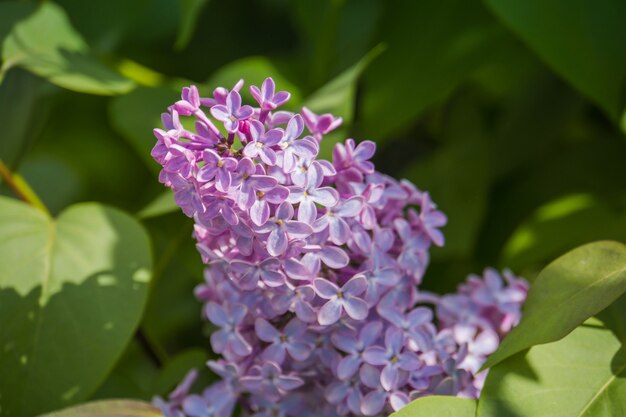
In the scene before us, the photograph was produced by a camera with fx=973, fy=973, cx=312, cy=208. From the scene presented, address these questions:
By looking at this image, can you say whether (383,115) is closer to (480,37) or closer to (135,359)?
(480,37)

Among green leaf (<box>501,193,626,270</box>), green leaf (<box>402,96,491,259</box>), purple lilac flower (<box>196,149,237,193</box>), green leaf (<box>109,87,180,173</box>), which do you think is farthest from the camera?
green leaf (<box>402,96,491,259</box>)

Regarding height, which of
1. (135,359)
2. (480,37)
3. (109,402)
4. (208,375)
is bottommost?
(135,359)

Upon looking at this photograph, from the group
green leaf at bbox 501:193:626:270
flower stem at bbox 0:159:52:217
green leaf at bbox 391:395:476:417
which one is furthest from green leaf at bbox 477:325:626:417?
flower stem at bbox 0:159:52:217

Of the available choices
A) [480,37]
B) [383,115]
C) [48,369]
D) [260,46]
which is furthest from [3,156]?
[260,46]

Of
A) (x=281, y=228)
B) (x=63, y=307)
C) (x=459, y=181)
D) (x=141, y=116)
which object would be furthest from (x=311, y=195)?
(x=459, y=181)

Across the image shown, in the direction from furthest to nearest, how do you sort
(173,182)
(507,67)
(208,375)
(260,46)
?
(260,46)
(507,67)
(208,375)
(173,182)

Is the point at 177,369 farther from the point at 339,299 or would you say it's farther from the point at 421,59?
the point at 421,59

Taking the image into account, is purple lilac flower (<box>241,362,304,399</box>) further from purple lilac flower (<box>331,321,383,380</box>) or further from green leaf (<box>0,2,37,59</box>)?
green leaf (<box>0,2,37,59</box>)
